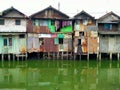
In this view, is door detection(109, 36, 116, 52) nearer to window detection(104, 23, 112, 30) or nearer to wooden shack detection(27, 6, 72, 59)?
window detection(104, 23, 112, 30)

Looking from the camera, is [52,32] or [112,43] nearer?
[52,32]

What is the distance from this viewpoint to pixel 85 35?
31.2 meters

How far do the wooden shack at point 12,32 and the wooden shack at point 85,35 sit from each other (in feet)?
17.4

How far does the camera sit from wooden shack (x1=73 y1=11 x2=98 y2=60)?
30969mm

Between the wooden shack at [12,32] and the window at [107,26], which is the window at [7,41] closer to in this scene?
the wooden shack at [12,32]

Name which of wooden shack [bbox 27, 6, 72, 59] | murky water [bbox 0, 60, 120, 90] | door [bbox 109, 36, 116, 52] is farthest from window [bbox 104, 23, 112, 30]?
murky water [bbox 0, 60, 120, 90]

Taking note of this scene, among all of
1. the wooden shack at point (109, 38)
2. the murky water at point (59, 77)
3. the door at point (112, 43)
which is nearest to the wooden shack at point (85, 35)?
the wooden shack at point (109, 38)

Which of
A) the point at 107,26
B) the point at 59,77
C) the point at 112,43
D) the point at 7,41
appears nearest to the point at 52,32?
the point at 7,41

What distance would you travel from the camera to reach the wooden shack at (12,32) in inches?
1176

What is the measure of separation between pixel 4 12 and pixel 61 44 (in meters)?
6.56

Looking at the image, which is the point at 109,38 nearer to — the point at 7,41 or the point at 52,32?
the point at 52,32

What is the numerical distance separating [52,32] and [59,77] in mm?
11300

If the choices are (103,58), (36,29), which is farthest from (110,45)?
(36,29)

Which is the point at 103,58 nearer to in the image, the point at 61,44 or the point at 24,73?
the point at 61,44
